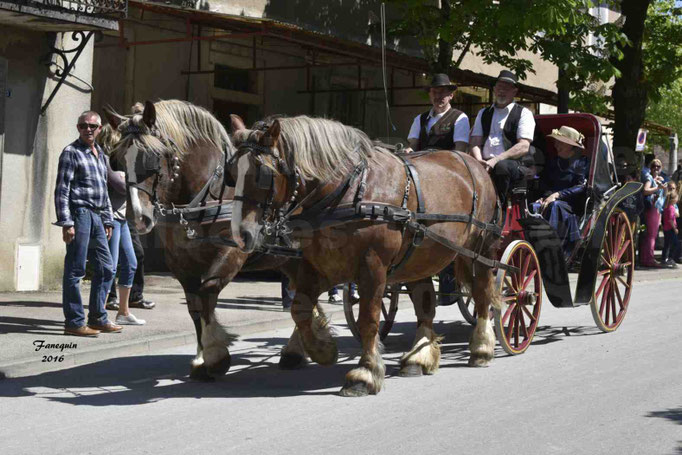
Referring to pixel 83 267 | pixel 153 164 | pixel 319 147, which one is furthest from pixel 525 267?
pixel 83 267

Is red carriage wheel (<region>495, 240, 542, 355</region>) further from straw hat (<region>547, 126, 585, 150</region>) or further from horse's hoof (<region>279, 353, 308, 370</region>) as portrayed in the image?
horse's hoof (<region>279, 353, 308, 370</region>)

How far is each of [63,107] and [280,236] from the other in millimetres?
6796

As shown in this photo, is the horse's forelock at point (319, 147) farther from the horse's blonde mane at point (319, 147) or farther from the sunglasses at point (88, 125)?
the sunglasses at point (88, 125)

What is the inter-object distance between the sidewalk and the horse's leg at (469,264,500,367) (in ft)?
8.11

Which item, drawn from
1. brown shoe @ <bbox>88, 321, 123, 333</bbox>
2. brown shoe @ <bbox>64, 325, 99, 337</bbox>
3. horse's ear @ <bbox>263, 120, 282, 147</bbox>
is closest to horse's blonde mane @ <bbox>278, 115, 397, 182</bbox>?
horse's ear @ <bbox>263, 120, 282, 147</bbox>

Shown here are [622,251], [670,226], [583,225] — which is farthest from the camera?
[670,226]

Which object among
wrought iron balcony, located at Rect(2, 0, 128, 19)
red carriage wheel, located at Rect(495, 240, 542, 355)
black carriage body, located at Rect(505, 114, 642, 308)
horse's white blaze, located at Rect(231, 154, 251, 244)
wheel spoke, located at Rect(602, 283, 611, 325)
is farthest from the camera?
wrought iron balcony, located at Rect(2, 0, 128, 19)

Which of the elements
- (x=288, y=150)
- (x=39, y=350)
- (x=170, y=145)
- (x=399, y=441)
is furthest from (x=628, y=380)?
(x=39, y=350)

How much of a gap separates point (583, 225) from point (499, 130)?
4.58 feet

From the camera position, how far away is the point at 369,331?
6574 mm

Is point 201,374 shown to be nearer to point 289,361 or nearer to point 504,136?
point 289,361

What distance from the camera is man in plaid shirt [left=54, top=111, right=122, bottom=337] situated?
8.48 meters

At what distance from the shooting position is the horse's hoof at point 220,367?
6930 mm

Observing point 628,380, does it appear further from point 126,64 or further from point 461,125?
point 126,64
